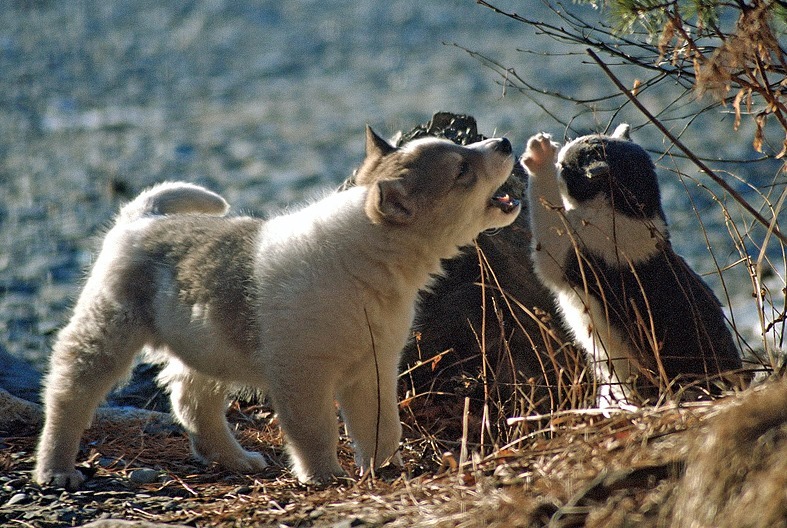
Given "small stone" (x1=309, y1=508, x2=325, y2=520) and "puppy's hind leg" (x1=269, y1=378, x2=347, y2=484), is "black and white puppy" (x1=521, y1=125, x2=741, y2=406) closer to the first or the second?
"puppy's hind leg" (x1=269, y1=378, x2=347, y2=484)

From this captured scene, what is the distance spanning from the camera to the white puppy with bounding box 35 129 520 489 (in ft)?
14.7

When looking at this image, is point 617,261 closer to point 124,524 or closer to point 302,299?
point 302,299

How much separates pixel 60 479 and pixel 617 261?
2916 mm

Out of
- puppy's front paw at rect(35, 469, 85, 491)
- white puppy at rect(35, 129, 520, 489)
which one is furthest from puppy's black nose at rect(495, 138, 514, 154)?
puppy's front paw at rect(35, 469, 85, 491)

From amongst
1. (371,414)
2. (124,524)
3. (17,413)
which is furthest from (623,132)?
(17,413)

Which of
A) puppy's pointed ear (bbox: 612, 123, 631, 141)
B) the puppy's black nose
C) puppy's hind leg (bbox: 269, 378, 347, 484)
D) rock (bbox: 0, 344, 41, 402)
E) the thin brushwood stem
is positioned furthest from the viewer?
rock (bbox: 0, 344, 41, 402)

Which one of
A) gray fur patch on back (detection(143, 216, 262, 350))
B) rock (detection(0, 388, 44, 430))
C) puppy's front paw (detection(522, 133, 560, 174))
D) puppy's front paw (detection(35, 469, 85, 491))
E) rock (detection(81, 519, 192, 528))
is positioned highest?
puppy's front paw (detection(522, 133, 560, 174))

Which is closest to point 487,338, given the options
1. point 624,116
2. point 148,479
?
point 148,479

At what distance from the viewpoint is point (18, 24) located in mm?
20203

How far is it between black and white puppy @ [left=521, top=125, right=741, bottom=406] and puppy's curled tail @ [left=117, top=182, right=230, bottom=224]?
1726mm

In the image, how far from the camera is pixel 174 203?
557 centimetres

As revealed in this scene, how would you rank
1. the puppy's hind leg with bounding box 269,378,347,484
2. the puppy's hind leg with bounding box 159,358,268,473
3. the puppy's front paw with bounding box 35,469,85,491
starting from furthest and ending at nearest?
the puppy's hind leg with bounding box 159,358,268,473 < the puppy's front paw with bounding box 35,469,85,491 < the puppy's hind leg with bounding box 269,378,347,484

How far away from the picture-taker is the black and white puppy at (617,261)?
16.5ft

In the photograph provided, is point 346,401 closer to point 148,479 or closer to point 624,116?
point 148,479
